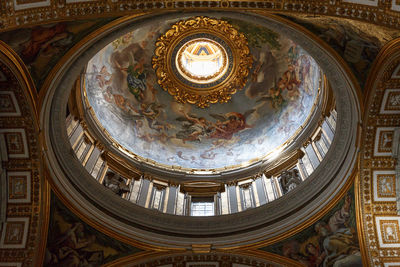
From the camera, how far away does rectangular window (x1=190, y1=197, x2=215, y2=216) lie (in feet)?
59.8

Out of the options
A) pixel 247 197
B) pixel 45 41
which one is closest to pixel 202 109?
pixel 247 197

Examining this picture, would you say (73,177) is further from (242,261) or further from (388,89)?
(388,89)

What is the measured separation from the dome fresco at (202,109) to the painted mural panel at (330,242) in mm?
5930

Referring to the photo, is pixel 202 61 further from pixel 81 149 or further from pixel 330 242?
pixel 330 242

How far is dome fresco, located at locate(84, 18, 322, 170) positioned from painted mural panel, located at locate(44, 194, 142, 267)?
590 centimetres

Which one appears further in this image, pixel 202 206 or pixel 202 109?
pixel 202 109

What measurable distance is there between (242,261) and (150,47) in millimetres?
12125

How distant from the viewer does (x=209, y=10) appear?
10.7 meters

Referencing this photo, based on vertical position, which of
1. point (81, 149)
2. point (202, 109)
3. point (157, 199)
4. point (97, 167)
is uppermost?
point (202, 109)

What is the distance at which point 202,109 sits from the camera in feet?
77.9

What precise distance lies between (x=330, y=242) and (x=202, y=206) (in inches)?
235

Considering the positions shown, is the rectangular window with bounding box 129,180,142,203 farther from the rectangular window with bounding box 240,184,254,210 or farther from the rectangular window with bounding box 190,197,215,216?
the rectangular window with bounding box 240,184,254,210

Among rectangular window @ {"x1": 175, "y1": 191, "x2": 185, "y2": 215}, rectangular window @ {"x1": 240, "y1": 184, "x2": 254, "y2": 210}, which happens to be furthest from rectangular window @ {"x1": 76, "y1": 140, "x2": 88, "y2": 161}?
rectangular window @ {"x1": 240, "y1": 184, "x2": 254, "y2": 210}

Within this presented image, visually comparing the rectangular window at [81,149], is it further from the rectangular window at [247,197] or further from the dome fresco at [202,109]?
the rectangular window at [247,197]
